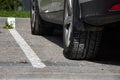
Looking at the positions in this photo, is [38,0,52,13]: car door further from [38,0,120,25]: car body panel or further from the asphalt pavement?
[38,0,120,25]: car body panel

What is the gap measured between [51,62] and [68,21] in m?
0.54

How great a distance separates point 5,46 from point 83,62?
1.71 metres

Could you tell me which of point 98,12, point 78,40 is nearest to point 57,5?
point 78,40

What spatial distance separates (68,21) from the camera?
210 inches

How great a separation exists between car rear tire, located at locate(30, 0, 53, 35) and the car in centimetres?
178

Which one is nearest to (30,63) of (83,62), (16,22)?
(83,62)

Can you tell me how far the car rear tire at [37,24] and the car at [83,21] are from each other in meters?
1.78

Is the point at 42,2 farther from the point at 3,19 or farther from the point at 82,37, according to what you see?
the point at 3,19

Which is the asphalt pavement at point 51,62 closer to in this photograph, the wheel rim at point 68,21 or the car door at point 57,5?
the wheel rim at point 68,21

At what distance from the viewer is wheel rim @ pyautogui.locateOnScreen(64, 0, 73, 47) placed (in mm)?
5209

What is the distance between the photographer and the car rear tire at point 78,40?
16.9ft

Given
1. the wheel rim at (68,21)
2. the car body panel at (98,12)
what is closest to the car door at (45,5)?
the wheel rim at (68,21)

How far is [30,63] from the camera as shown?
5215 millimetres

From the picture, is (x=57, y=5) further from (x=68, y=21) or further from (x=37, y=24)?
(x=37, y=24)
